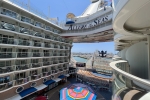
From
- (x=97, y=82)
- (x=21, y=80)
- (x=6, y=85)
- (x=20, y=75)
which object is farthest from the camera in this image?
(x=97, y=82)

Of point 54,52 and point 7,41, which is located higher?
point 7,41

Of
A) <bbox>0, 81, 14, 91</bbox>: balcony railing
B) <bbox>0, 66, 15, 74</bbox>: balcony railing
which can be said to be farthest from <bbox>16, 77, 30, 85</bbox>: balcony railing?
<bbox>0, 66, 15, 74</bbox>: balcony railing

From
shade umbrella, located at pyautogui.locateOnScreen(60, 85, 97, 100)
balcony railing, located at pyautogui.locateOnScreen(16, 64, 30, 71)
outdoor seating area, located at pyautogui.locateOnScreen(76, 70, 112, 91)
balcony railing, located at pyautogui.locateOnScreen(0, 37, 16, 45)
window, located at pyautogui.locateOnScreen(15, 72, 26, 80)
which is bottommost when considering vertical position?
outdoor seating area, located at pyautogui.locateOnScreen(76, 70, 112, 91)

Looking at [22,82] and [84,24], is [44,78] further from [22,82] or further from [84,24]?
[84,24]

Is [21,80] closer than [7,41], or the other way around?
[7,41]

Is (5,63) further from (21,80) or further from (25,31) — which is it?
(25,31)

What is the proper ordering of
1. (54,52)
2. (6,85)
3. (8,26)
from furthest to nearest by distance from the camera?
(54,52), (8,26), (6,85)

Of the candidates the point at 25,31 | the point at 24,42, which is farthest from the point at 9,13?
the point at 24,42

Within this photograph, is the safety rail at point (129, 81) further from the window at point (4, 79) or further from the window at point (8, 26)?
the window at point (4, 79)

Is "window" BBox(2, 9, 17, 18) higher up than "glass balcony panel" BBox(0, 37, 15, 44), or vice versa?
"window" BBox(2, 9, 17, 18)

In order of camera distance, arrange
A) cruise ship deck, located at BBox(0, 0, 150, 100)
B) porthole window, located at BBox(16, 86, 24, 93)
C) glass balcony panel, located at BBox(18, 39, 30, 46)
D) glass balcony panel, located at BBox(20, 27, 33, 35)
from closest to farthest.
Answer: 1. cruise ship deck, located at BBox(0, 0, 150, 100)
2. porthole window, located at BBox(16, 86, 24, 93)
3. glass balcony panel, located at BBox(18, 39, 30, 46)
4. glass balcony panel, located at BBox(20, 27, 33, 35)

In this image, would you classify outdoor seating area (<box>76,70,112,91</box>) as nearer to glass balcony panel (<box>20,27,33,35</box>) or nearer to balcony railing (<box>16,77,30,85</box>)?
balcony railing (<box>16,77,30,85</box>)

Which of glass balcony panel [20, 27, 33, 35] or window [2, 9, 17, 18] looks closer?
window [2, 9, 17, 18]

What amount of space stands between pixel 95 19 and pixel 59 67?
1576 centimetres
